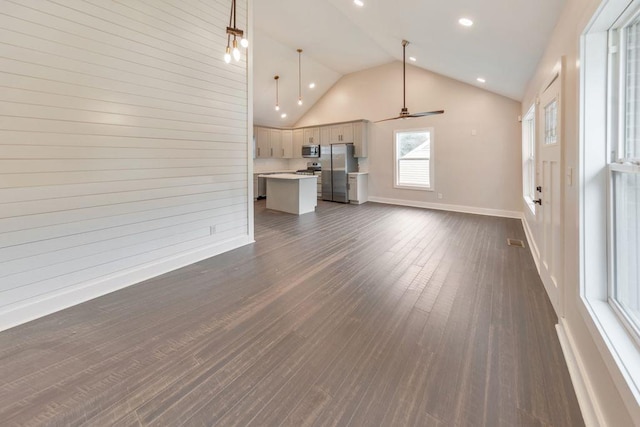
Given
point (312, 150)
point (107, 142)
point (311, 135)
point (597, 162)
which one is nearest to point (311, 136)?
point (311, 135)

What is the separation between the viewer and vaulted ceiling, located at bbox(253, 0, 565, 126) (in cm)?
292

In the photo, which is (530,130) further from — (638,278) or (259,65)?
(259,65)

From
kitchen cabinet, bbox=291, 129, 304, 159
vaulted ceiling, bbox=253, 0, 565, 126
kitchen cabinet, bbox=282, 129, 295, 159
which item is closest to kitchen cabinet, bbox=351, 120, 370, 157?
vaulted ceiling, bbox=253, 0, 565, 126

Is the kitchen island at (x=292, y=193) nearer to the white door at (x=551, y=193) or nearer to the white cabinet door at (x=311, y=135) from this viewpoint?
the white cabinet door at (x=311, y=135)

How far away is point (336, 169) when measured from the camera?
8.49 metres

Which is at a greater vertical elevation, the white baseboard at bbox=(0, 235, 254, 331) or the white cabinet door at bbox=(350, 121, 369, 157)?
the white cabinet door at bbox=(350, 121, 369, 157)

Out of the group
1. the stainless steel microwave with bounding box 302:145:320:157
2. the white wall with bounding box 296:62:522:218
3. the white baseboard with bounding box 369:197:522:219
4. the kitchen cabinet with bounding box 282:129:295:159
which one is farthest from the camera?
the kitchen cabinet with bounding box 282:129:295:159

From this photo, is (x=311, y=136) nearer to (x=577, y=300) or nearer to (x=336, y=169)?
(x=336, y=169)

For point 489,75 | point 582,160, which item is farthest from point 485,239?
point 582,160

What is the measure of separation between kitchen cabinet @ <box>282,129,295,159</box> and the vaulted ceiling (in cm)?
47

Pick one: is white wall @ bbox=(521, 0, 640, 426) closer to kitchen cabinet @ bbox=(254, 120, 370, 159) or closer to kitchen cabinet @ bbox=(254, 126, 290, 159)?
kitchen cabinet @ bbox=(254, 120, 370, 159)

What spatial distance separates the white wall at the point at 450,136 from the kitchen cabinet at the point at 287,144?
222 cm

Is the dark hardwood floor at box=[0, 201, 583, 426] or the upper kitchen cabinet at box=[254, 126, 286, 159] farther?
the upper kitchen cabinet at box=[254, 126, 286, 159]

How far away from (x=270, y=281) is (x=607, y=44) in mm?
3011
